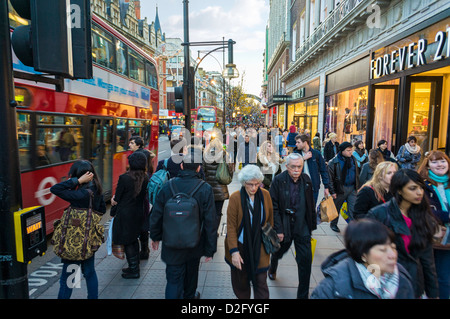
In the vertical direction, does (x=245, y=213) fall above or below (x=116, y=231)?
above

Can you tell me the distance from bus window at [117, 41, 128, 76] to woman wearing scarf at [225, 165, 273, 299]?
21.8 feet

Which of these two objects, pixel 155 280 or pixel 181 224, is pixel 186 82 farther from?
pixel 181 224

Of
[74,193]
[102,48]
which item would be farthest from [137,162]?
[102,48]

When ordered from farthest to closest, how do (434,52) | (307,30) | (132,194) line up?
(307,30) < (434,52) < (132,194)

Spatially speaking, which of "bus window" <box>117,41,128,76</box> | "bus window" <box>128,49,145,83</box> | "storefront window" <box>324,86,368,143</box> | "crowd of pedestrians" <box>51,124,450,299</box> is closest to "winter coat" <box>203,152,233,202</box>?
"crowd of pedestrians" <box>51,124,450,299</box>

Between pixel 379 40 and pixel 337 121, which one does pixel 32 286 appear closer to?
pixel 379 40

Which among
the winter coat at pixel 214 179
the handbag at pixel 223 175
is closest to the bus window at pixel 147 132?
the winter coat at pixel 214 179

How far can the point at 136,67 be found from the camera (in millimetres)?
9547

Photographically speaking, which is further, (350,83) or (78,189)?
(350,83)

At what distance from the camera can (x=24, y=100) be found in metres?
4.86

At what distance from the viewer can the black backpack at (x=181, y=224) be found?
2.88m
